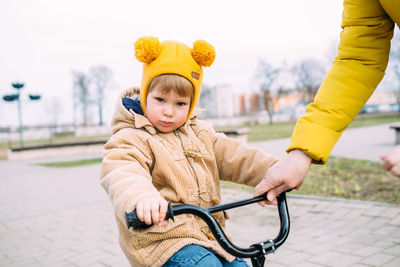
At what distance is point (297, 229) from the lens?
3.99 m

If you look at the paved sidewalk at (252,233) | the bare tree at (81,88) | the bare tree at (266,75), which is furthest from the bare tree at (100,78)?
the paved sidewalk at (252,233)

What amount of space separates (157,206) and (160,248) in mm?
438

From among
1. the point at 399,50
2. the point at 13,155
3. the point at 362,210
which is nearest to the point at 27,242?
the point at 362,210

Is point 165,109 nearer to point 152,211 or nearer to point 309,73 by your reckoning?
point 152,211

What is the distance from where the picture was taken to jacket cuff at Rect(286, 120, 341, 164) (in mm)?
1427

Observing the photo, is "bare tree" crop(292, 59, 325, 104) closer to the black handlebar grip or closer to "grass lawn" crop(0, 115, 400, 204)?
"grass lawn" crop(0, 115, 400, 204)

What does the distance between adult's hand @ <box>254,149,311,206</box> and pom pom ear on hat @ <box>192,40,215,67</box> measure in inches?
29.4

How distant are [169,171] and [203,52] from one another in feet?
2.15

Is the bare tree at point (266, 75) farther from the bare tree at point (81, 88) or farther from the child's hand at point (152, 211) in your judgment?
the child's hand at point (152, 211)

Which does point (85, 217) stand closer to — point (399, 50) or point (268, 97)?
point (399, 50)

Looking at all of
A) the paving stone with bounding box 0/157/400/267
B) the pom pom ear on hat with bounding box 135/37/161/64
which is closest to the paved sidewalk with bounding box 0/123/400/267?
the paving stone with bounding box 0/157/400/267

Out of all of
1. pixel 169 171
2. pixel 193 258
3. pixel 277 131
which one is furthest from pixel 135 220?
pixel 277 131

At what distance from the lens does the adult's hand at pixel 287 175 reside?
1.45 metres

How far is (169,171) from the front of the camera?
1.76 meters
